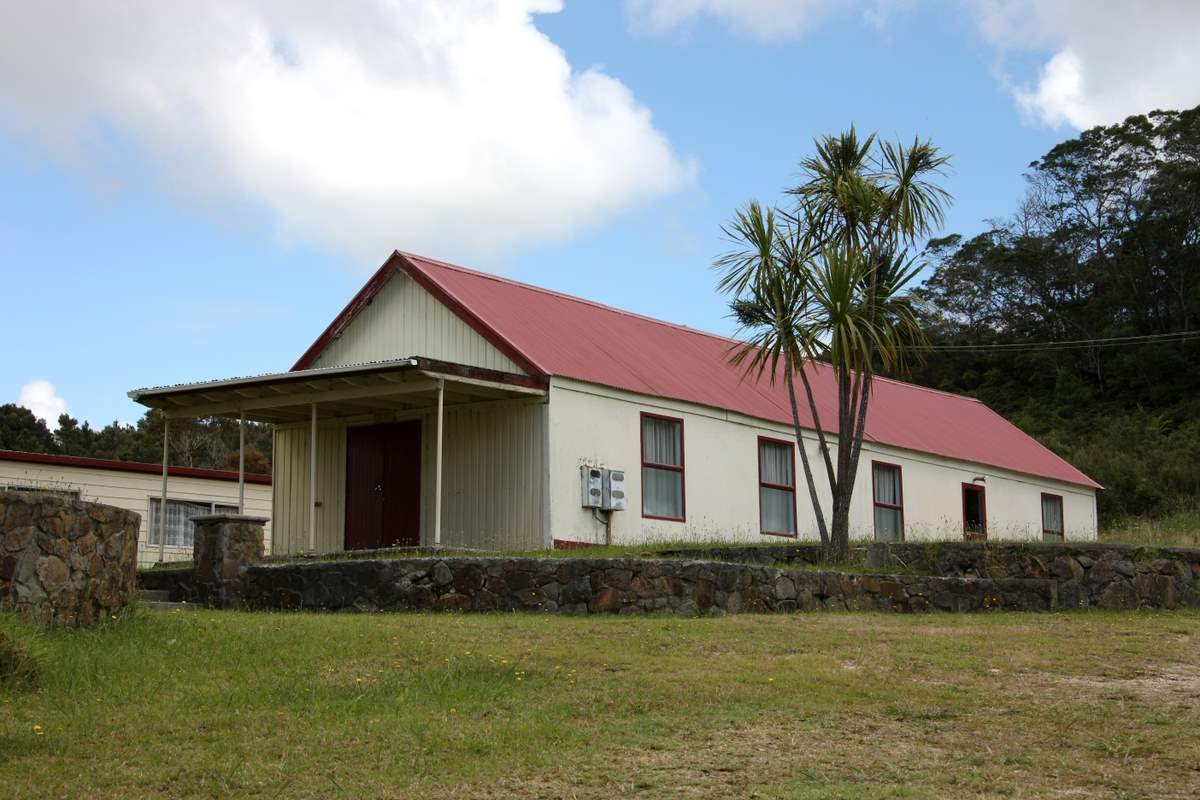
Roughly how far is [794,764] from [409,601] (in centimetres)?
828

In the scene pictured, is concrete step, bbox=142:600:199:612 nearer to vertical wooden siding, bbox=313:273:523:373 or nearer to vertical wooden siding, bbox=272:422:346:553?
vertical wooden siding, bbox=272:422:346:553

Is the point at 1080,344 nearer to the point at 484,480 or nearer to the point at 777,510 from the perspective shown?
the point at 777,510

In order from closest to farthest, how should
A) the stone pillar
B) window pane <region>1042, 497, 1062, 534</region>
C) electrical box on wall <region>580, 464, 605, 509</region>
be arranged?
the stone pillar
electrical box on wall <region>580, 464, 605, 509</region>
window pane <region>1042, 497, 1062, 534</region>

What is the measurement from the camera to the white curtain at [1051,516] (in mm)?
30969

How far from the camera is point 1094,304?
51656 millimetres

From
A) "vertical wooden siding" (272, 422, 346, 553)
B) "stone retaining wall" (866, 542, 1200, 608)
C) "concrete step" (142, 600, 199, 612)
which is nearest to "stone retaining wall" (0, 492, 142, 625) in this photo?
"concrete step" (142, 600, 199, 612)

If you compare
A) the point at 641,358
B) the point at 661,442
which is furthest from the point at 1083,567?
the point at 641,358

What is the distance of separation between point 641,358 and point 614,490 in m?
3.60

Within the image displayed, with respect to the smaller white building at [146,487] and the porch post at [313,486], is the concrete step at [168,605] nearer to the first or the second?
the porch post at [313,486]

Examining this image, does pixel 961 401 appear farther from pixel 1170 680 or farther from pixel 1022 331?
pixel 1170 680

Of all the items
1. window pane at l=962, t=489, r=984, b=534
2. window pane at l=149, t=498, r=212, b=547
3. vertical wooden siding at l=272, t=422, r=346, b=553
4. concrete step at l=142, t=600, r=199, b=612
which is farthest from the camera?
window pane at l=962, t=489, r=984, b=534

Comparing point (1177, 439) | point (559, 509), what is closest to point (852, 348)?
point (559, 509)

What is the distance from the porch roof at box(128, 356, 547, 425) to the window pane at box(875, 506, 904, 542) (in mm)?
8763

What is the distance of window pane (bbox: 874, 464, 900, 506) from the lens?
2631 cm
